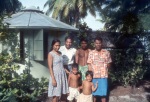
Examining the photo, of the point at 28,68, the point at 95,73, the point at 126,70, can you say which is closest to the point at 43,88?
the point at 28,68

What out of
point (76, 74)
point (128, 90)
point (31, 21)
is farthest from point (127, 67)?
point (31, 21)

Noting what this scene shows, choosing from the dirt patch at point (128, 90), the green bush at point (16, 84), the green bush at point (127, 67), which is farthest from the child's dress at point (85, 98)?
the green bush at point (127, 67)

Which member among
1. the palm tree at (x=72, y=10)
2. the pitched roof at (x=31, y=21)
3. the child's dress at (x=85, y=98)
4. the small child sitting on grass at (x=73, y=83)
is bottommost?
the child's dress at (x=85, y=98)

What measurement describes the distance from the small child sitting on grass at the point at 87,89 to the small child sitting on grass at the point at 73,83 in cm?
16

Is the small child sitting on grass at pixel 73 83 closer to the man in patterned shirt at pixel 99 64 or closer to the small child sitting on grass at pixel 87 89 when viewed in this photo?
the small child sitting on grass at pixel 87 89

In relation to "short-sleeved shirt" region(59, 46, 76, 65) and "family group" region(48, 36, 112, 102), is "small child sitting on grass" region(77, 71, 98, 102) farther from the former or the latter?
"short-sleeved shirt" region(59, 46, 76, 65)

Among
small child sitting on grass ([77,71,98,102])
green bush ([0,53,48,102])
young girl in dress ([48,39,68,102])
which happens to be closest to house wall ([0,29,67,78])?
green bush ([0,53,48,102])

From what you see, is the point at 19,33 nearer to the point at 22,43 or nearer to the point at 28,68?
the point at 22,43

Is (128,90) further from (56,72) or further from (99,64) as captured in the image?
(56,72)

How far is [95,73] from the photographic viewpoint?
17.5 ft

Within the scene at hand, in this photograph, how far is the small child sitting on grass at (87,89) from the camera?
5.36 meters

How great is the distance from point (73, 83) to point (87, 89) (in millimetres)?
405

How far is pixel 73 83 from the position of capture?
18.4 feet

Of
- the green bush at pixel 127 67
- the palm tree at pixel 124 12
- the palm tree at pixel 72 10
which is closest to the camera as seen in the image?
the palm tree at pixel 124 12
